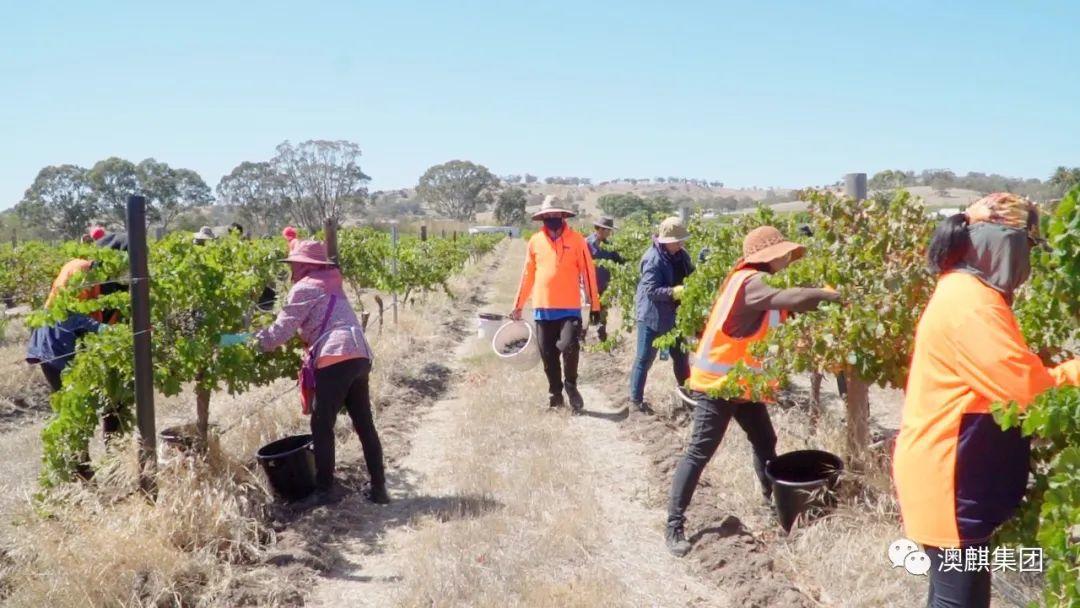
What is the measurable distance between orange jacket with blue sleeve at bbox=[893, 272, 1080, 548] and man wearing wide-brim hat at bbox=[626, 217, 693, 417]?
3864 millimetres

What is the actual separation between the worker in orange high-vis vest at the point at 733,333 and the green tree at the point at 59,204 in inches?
2291

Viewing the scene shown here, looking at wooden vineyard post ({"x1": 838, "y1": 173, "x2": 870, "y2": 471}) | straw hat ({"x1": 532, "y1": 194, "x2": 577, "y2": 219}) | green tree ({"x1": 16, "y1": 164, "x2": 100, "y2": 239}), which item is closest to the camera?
wooden vineyard post ({"x1": 838, "y1": 173, "x2": 870, "y2": 471})

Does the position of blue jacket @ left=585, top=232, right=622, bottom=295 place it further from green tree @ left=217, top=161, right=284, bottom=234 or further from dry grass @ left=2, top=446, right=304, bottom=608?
green tree @ left=217, top=161, right=284, bottom=234

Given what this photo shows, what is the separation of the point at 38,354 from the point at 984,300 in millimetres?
5469

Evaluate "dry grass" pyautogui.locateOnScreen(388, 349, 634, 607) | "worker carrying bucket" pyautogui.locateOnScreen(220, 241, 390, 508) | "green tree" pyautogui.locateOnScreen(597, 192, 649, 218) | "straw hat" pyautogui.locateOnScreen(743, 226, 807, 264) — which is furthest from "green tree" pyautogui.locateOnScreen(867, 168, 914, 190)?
"green tree" pyautogui.locateOnScreen(597, 192, 649, 218)

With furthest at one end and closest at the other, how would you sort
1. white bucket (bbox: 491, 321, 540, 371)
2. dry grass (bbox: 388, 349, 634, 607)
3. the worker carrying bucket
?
white bucket (bbox: 491, 321, 540, 371) < the worker carrying bucket < dry grass (bbox: 388, 349, 634, 607)

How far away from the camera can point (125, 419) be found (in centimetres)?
454

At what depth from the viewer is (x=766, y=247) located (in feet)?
12.6

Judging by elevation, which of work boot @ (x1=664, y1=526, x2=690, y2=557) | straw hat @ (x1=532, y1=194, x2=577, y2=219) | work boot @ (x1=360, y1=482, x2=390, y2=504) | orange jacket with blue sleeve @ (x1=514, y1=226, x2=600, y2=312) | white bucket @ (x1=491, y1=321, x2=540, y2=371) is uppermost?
straw hat @ (x1=532, y1=194, x2=577, y2=219)

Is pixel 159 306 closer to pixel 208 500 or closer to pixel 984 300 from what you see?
pixel 208 500

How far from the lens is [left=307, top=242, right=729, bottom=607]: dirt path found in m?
3.73

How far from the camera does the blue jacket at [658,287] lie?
647 centimetres

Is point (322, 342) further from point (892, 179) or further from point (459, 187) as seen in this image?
point (459, 187)

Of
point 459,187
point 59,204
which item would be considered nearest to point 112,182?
point 59,204
